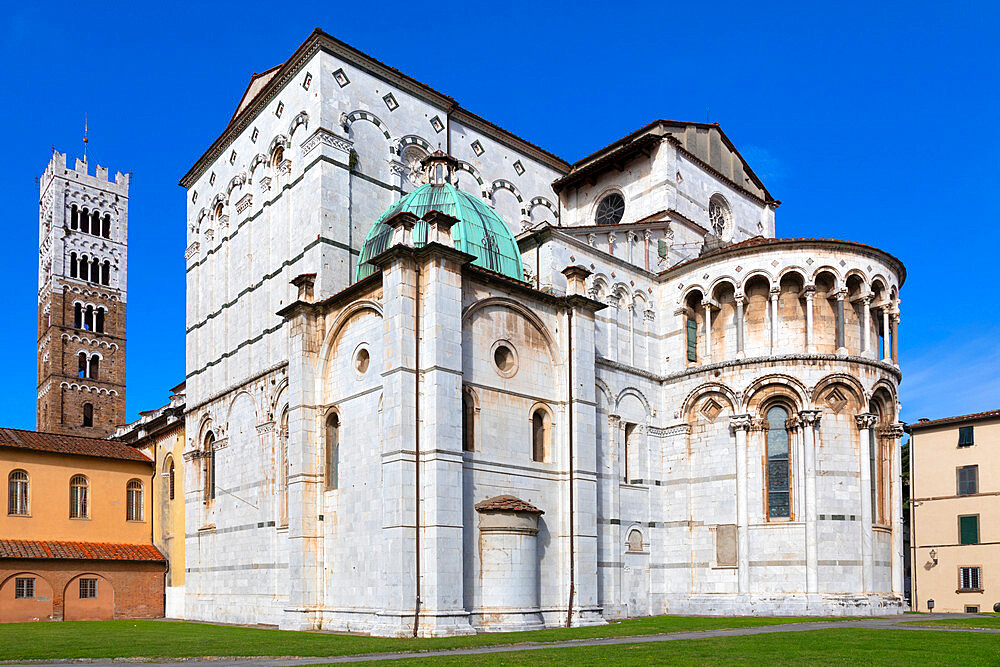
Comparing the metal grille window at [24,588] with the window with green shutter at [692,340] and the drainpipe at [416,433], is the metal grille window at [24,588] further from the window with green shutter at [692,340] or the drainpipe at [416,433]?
the window with green shutter at [692,340]

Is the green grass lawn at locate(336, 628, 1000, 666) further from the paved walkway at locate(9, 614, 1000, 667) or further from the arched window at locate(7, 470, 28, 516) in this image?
the arched window at locate(7, 470, 28, 516)

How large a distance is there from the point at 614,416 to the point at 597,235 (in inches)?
278

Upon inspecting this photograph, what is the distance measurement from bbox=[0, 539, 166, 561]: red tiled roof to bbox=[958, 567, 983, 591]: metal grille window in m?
36.3

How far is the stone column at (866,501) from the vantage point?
31.8 m

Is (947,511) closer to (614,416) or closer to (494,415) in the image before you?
(614,416)

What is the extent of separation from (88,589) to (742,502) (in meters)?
27.5

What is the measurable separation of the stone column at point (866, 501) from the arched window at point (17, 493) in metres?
34.0

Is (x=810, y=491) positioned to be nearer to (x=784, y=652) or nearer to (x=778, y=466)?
(x=778, y=466)

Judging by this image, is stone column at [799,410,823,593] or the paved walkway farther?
stone column at [799,410,823,593]

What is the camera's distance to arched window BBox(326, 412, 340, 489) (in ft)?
95.5

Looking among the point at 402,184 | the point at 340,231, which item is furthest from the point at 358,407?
the point at 402,184

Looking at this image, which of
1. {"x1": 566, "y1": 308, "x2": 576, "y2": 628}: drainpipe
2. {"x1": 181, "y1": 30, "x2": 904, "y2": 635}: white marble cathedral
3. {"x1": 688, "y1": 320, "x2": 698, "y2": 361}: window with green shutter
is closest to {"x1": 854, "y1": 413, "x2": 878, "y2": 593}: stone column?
{"x1": 181, "y1": 30, "x2": 904, "y2": 635}: white marble cathedral

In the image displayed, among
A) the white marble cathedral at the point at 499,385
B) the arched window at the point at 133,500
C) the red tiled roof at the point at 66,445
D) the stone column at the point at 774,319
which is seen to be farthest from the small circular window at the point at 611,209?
the arched window at the point at 133,500

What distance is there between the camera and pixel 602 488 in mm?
32594
